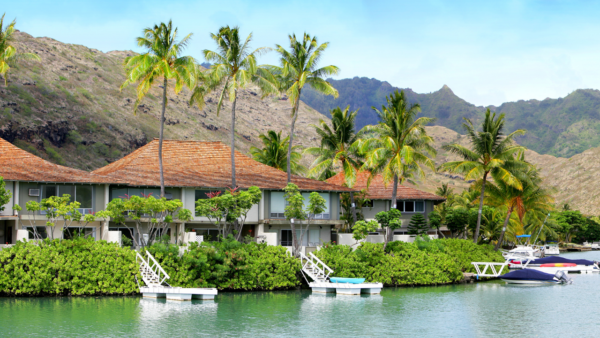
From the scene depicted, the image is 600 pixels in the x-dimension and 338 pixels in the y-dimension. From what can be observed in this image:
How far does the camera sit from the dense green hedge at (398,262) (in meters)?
43.9

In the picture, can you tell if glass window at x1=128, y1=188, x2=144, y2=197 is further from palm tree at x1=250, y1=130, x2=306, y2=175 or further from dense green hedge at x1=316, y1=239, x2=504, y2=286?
palm tree at x1=250, y1=130, x2=306, y2=175

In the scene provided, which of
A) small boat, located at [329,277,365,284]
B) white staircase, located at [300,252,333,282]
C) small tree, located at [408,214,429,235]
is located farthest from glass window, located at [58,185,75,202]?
small tree, located at [408,214,429,235]

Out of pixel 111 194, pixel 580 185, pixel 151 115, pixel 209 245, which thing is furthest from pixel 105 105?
pixel 580 185

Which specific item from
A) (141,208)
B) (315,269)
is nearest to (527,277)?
(315,269)

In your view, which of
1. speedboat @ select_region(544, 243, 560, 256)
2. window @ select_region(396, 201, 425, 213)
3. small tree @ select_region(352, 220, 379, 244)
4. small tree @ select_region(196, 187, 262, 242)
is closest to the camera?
small tree @ select_region(196, 187, 262, 242)

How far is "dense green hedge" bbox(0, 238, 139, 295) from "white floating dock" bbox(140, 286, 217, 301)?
1222mm

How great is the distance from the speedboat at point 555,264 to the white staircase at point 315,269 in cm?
2591

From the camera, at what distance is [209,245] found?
40.6 m

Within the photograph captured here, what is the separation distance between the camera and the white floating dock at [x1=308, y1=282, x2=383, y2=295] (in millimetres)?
40969

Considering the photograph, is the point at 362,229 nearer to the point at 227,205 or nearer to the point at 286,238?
the point at 286,238

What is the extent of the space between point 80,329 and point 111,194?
1955 centimetres

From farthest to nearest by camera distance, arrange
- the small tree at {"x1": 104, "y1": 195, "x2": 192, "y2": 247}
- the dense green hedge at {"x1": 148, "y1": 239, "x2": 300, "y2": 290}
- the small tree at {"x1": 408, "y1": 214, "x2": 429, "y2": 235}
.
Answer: the small tree at {"x1": 408, "y1": 214, "x2": 429, "y2": 235} < the small tree at {"x1": 104, "y1": 195, "x2": 192, "y2": 247} < the dense green hedge at {"x1": 148, "y1": 239, "x2": 300, "y2": 290}

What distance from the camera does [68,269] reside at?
3659 centimetres

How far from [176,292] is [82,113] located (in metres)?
99.0
